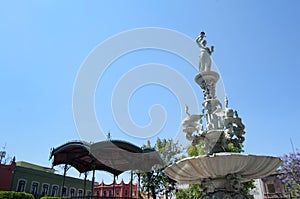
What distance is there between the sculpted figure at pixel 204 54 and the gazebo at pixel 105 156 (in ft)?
20.9

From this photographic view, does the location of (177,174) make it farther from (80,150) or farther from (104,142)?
(80,150)

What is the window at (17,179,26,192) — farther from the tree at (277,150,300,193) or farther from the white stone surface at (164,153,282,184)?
the tree at (277,150,300,193)

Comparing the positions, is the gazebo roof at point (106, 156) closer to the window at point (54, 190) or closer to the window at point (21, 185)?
the window at point (21, 185)

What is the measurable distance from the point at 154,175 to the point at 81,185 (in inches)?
453

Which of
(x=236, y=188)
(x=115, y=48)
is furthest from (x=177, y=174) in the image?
(x=115, y=48)

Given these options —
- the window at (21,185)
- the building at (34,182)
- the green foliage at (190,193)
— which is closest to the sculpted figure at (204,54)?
the green foliage at (190,193)

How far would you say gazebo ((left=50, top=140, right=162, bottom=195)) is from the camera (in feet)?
46.1

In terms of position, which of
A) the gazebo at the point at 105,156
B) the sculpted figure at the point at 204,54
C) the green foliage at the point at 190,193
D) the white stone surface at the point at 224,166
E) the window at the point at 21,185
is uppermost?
the sculpted figure at the point at 204,54

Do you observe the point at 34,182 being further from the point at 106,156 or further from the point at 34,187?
the point at 106,156

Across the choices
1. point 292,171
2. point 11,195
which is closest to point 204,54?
point 11,195

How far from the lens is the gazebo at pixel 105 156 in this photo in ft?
46.1

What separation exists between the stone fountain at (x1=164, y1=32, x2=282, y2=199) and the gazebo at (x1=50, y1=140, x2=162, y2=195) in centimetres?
588

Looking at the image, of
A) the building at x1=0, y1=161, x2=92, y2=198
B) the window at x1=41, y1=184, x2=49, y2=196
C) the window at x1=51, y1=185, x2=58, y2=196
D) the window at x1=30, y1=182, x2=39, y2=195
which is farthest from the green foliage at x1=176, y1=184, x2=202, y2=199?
the window at x1=30, y1=182, x2=39, y2=195

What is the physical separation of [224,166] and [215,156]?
0.65 m
